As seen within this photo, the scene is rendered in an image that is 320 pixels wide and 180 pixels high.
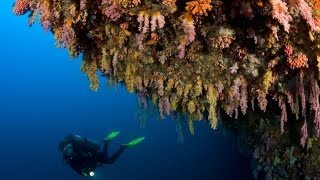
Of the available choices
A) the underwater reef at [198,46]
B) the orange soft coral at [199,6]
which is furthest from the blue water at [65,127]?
the orange soft coral at [199,6]

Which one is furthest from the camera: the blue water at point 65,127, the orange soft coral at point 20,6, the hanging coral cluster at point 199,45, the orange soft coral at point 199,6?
the blue water at point 65,127

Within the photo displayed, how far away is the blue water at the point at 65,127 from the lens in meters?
35.2

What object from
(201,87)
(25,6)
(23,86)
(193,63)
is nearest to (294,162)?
(201,87)

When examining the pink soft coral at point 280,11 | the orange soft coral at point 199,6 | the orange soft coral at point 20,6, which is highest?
the orange soft coral at point 20,6

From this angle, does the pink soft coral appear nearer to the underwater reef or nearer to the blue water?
the underwater reef

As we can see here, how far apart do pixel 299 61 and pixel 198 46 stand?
1.06m

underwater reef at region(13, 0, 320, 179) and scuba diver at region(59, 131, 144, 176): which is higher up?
underwater reef at region(13, 0, 320, 179)

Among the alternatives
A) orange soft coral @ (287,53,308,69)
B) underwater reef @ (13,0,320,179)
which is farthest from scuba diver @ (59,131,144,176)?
orange soft coral @ (287,53,308,69)

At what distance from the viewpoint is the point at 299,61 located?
131 inches

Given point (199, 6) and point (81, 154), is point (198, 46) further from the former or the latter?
A: point (81, 154)

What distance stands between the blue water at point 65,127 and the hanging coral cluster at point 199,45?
496 inches

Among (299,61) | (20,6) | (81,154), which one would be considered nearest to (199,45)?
(299,61)

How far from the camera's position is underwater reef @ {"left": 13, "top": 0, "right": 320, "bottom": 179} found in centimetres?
312

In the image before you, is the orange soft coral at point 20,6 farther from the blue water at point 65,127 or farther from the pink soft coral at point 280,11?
the blue water at point 65,127
